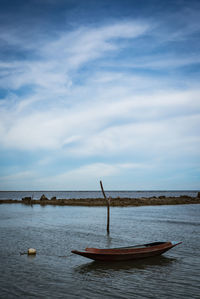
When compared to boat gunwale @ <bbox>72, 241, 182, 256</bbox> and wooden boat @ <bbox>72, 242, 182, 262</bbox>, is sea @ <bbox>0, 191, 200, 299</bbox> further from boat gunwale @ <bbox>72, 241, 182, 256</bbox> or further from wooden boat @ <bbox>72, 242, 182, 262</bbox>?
boat gunwale @ <bbox>72, 241, 182, 256</bbox>

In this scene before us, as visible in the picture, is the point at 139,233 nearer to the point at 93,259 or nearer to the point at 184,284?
the point at 93,259

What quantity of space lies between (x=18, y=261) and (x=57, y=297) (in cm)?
548

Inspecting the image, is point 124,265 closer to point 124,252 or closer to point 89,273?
point 124,252

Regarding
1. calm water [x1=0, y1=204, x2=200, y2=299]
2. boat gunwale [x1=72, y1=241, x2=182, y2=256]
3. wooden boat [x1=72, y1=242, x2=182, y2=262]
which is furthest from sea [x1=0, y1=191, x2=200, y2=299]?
boat gunwale [x1=72, y1=241, x2=182, y2=256]

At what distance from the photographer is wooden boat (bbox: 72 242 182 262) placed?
1346 centimetres

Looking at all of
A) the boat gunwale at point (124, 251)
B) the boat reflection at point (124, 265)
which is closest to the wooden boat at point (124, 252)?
the boat gunwale at point (124, 251)

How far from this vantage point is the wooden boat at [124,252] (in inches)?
530

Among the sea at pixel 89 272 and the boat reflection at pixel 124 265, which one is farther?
the boat reflection at pixel 124 265

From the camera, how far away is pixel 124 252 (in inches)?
568

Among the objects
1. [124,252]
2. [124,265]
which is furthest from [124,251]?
[124,265]

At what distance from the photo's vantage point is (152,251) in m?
14.7

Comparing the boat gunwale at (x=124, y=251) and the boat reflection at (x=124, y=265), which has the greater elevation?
the boat gunwale at (x=124, y=251)

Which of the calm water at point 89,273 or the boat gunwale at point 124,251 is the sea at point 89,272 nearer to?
the calm water at point 89,273

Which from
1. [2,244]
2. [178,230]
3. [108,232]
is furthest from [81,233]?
[178,230]
